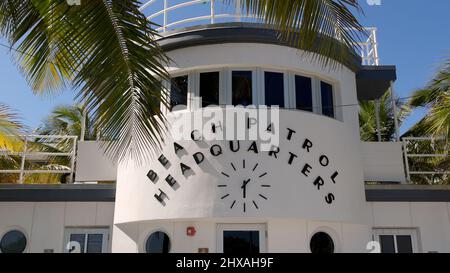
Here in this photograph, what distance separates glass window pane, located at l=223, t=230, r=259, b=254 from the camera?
37.4ft

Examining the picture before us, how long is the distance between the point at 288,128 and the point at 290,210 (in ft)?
5.78

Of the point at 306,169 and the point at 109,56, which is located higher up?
the point at 306,169

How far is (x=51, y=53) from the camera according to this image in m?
6.68

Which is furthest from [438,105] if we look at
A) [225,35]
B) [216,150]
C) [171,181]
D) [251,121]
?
[171,181]

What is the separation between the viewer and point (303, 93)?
1214cm

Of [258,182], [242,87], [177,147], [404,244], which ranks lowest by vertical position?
[404,244]

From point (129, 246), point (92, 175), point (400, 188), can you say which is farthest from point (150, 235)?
point (400, 188)

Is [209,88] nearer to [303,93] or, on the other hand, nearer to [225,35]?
[225,35]

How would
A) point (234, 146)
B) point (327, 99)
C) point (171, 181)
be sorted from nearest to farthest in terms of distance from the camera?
point (234, 146)
point (171, 181)
point (327, 99)

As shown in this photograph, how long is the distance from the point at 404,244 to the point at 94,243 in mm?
7600

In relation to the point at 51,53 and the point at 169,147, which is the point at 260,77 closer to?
the point at 169,147

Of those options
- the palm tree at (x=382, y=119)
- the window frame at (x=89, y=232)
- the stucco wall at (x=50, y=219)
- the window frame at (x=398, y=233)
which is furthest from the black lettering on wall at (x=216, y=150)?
the palm tree at (x=382, y=119)

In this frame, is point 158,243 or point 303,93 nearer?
point 158,243

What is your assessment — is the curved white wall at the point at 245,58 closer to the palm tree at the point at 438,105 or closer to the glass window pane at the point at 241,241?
the palm tree at the point at 438,105
